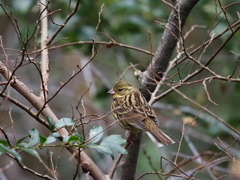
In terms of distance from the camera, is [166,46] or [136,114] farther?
[136,114]

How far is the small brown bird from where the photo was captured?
433 cm

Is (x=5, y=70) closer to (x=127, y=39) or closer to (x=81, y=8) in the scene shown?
(x=81, y=8)

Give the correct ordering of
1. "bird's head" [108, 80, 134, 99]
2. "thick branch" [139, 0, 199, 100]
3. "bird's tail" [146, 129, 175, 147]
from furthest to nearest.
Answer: "bird's head" [108, 80, 134, 99] → "bird's tail" [146, 129, 175, 147] → "thick branch" [139, 0, 199, 100]

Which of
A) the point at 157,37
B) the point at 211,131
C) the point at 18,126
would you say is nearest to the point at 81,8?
the point at 157,37

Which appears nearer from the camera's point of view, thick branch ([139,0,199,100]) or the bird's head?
thick branch ([139,0,199,100])

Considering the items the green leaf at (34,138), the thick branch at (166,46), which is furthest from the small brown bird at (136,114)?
the green leaf at (34,138)

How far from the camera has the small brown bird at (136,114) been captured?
170 inches

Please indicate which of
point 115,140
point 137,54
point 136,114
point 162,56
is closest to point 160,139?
point 136,114

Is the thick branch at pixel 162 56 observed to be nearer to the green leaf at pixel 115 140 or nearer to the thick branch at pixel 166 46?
the thick branch at pixel 166 46

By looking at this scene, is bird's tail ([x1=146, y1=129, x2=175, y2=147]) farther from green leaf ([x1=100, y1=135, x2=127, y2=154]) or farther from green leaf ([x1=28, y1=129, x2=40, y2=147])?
green leaf ([x1=28, y1=129, x2=40, y2=147])

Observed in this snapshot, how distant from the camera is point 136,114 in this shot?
4.70 metres

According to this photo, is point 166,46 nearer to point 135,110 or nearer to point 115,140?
point 135,110

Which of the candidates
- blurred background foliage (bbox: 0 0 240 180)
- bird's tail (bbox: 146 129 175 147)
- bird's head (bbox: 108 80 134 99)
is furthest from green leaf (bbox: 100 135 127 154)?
bird's head (bbox: 108 80 134 99)

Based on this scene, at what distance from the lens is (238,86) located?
5.85 meters
